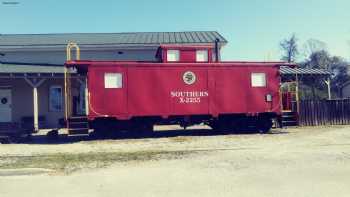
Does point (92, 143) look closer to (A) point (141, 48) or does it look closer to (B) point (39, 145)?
(B) point (39, 145)

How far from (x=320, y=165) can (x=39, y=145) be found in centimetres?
1045

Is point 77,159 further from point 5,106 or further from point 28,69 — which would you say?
point 5,106

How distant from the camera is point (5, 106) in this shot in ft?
66.8

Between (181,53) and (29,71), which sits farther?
(29,71)

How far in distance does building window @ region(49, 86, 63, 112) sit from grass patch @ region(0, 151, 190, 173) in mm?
10926

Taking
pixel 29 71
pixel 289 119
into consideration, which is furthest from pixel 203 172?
pixel 29 71

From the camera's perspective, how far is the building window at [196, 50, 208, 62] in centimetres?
1633

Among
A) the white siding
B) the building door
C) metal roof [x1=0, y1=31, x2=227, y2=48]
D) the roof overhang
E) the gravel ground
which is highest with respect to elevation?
metal roof [x1=0, y1=31, x2=227, y2=48]

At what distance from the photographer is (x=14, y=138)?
14375 mm

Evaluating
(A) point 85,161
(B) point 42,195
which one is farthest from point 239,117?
(B) point 42,195

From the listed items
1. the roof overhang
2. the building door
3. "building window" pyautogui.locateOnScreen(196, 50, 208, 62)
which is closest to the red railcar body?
"building window" pyautogui.locateOnScreen(196, 50, 208, 62)

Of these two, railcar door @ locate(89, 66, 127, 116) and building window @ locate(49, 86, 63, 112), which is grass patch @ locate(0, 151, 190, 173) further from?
building window @ locate(49, 86, 63, 112)

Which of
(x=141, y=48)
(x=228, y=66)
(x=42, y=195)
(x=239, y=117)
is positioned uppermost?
(x=141, y=48)

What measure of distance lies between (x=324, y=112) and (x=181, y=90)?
30.8 ft
